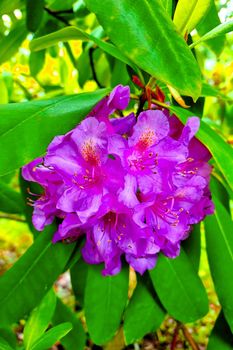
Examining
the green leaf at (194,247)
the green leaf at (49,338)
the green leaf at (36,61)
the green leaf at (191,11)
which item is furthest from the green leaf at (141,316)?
the green leaf at (36,61)

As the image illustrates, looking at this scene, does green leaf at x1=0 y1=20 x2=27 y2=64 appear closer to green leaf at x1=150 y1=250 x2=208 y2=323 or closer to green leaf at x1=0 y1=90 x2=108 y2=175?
green leaf at x1=0 y1=90 x2=108 y2=175

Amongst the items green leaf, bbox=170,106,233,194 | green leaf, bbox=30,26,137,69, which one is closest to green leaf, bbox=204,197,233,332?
green leaf, bbox=170,106,233,194

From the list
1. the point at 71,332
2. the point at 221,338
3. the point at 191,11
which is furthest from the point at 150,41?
the point at 71,332

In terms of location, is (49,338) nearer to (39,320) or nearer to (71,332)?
(39,320)

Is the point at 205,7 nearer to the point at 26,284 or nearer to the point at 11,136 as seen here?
the point at 11,136

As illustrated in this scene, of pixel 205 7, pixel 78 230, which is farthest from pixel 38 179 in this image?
pixel 205 7

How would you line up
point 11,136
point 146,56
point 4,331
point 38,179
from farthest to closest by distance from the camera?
point 4,331
point 38,179
point 11,136
point 146,56
